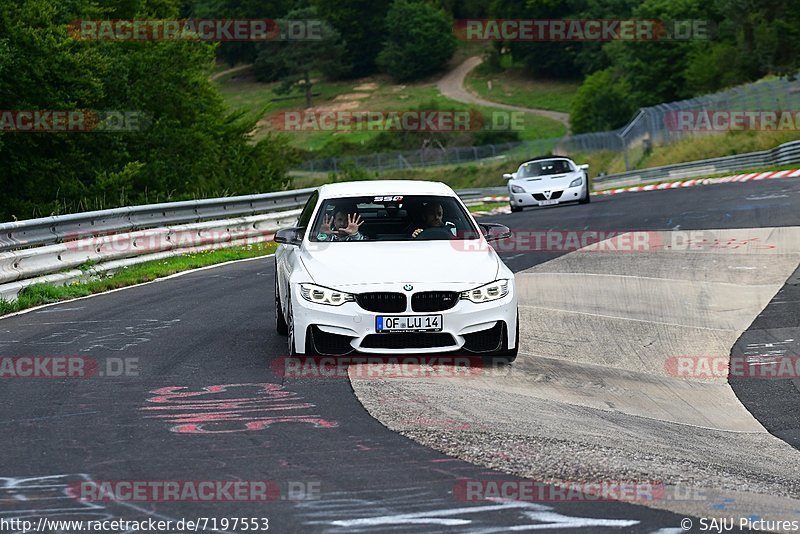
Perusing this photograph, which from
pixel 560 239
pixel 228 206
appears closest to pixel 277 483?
pixel 560 239

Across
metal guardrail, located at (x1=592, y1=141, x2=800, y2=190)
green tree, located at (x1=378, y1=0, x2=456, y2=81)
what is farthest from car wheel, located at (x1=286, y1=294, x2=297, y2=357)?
green tree, located at (x1=378, y1=0, x2=456, y2=81)

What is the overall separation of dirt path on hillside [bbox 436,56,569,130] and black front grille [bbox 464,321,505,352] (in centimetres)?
10553

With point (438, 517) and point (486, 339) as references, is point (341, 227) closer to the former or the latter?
point (486, 339)

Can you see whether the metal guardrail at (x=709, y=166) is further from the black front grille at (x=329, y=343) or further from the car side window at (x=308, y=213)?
the black front grille at (x=329, y=343)

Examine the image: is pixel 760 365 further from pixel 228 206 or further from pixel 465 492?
pixel 228 206

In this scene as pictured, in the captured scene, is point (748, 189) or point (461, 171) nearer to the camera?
point (748, 189)

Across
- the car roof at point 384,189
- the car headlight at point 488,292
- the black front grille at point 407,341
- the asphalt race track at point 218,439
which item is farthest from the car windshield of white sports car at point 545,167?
the black front grille at point 407,341

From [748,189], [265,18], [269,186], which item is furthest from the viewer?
[265,18]

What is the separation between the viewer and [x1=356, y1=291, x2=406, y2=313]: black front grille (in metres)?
10.1

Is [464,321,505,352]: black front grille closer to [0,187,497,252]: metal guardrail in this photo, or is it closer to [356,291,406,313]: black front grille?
[356,291,406,313]: black front grille

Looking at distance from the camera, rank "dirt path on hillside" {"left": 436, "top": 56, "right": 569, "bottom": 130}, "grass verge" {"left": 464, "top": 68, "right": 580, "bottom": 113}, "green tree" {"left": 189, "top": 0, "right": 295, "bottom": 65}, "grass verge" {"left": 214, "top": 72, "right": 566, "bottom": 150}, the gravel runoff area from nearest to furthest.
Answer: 1. the gravel runoff area
2. "grass verge" {"left": 214, "top": 72, "right": 566, "bottom": 150}
3. "dirt path on hillside" {"left": 436, "top": 56, "right": 569, "bottom": 130}
4. "grass verge" {"left": 464, "top": 68, "right": 580, "bottom": 113}
5. "green tree" {"left": 189, "top": 0, "right": 295, "bottom": 65}

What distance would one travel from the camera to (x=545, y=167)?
106 feet

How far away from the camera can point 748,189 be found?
3169 cm

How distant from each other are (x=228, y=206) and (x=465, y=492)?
1875 cm
